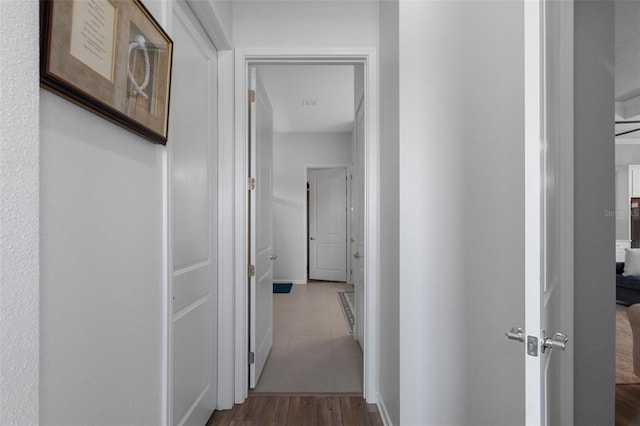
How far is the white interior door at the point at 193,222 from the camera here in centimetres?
164

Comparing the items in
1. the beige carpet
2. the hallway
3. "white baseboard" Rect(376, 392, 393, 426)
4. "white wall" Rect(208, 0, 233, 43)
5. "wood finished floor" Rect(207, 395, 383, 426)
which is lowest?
the hallway

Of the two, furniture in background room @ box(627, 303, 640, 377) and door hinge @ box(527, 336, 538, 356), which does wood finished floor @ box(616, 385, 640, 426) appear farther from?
door hinge @ box(527, 336, 538, 356)

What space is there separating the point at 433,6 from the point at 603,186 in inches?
45.7

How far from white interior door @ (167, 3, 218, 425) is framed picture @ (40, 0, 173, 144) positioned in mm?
280

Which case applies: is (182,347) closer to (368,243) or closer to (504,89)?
(368,243)

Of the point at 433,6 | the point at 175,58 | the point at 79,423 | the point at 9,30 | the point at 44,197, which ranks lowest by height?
the point at 79,423

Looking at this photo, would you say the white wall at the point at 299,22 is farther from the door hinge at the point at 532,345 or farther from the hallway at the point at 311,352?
the hallway at the point at 311,352

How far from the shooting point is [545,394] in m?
0.95

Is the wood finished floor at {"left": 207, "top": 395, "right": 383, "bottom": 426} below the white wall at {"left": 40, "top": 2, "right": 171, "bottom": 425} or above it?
below

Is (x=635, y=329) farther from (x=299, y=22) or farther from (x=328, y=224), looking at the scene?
(x=328, y=224)

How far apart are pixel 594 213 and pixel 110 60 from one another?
1.54m

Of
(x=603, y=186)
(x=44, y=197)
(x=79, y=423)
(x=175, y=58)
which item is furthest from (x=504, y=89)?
(x=79, y=423)

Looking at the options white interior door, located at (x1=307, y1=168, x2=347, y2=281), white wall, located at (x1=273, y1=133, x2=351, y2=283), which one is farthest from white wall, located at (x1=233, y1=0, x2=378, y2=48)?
white interior door, located at (x1=307, y1=168, x2=347, y2=281)

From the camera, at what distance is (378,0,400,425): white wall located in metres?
1.81
